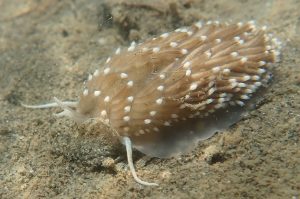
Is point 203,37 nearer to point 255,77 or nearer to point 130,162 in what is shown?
point 255,77

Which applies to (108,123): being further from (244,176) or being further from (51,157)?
(244,176)

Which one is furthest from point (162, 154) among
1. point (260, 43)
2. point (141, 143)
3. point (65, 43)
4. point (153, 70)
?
point (65, 43)

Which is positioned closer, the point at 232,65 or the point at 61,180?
the point at 61,180

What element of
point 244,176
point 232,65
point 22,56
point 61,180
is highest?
point 22,56

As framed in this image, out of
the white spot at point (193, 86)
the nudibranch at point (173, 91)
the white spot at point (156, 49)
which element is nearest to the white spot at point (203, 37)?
the nudibranch at point (173, 91)

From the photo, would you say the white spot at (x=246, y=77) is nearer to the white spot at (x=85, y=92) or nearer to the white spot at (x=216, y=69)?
the white spot at (x=216, y=69)

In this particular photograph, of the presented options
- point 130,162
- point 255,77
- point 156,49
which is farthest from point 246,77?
point 130,162
